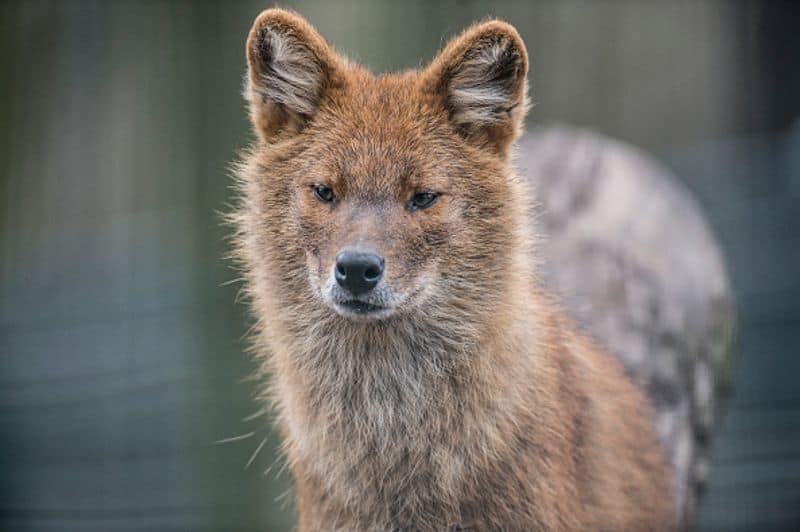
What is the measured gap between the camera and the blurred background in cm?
748

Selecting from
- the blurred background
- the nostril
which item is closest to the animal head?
the nostril

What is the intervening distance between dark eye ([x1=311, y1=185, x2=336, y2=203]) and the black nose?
0.38 metres

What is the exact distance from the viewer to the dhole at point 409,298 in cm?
454

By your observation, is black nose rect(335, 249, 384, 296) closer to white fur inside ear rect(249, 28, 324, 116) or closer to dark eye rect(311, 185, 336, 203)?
dark eye rect(311, 185, 336, 203)

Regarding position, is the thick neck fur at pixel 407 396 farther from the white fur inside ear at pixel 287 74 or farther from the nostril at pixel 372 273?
the white fur inside ear at pixel 287 74

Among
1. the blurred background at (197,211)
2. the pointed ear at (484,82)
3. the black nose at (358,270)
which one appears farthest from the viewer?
the blurred background at (197,211)

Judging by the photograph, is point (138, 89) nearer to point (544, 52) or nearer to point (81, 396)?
point (81, 396)

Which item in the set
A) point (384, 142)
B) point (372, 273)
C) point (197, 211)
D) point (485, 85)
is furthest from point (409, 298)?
point (197, 211)

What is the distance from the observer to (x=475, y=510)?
454 cm

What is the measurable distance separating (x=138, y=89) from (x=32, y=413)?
105 inches

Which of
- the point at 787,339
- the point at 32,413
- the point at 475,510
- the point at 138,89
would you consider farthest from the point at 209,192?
the point at 787,339

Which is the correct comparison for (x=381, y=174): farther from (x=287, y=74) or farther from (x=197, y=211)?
(x=197, y=211)

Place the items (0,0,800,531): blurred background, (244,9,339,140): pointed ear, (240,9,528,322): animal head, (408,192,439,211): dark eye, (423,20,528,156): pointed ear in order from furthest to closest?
(0,0,800,531): blurred background
(244,9,339,140): pointed ear
(423,20,528,156): pointed ear
(408,192,439,211): dark eye
(240,9,528,322): animal head

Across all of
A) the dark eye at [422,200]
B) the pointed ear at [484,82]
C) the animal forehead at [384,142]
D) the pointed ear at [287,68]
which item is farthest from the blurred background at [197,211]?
the dark eye at [422,200]
